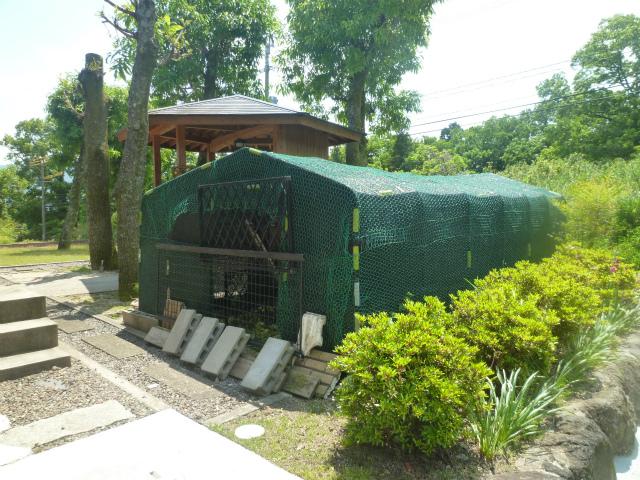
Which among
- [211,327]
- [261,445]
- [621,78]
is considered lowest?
[261,445]

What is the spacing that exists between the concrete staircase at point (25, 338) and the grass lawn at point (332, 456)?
246 centimetres

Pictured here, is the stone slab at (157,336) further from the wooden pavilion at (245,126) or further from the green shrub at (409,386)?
the wooden pavilion at (245,126)

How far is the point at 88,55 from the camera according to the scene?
1076 centimetres

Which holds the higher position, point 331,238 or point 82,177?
point 82,177

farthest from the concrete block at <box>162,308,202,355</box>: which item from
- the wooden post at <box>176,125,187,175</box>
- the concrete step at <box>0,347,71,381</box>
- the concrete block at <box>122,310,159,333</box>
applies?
the wooden post at <box>176,125,187,175</box>

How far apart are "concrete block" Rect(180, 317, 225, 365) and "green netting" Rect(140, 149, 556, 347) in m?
0.87

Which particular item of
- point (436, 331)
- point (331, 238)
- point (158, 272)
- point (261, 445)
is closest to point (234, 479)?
point (261, 445)

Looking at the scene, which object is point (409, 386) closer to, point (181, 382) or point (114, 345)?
point (181, 382)

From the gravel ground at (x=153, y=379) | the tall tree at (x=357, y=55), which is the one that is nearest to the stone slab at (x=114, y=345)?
the gravel ground at (x=153, y=379)

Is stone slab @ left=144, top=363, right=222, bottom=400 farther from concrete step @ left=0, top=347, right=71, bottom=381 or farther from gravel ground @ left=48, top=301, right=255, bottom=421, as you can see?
concrete step @ left=0, top=347, right=71, bottom=381

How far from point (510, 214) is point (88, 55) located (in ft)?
36.5

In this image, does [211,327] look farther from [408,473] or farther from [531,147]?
[531,147]

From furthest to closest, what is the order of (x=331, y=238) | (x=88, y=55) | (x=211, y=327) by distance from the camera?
(x=88, y=55) → (x=211, y=327) → (x=331, y=238)

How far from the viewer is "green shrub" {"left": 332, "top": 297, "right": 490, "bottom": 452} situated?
2594 mm
